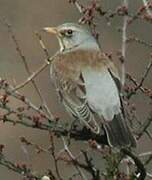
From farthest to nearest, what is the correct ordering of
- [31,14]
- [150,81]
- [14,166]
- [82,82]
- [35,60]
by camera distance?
[31,14]
[35,60]
[150,81]
[82,82]
[14,166]

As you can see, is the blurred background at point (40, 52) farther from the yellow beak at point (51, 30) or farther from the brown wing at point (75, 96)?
the brown wing at point (75, 96)

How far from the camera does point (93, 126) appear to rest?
602 centimetres

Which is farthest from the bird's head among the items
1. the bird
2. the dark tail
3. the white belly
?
the dark tail

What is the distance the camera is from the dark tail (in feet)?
18.9

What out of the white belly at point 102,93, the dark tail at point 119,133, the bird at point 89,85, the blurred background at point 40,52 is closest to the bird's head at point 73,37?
the bird at point 89,85

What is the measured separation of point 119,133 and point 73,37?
121 centimetres

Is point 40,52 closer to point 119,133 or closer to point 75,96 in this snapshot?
point 75,96

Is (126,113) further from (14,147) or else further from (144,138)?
(14,147)

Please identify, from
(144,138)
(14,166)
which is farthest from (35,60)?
(14,166)

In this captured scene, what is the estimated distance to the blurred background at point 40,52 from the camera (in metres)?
11.0

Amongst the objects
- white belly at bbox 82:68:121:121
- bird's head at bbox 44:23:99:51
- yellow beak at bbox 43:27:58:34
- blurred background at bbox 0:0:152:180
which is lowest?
white belly at bbox 82:68:121:121

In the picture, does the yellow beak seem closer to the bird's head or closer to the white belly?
the bird's head

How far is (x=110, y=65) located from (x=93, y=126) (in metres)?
0.69

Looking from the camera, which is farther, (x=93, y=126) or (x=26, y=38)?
(x=26, y=38)
